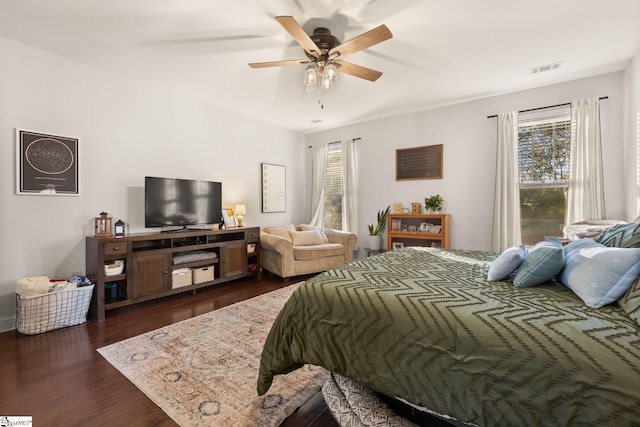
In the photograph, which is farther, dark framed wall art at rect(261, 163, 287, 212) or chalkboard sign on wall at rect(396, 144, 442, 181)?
dark framed wall art at rect(261, 163, 287, 212)

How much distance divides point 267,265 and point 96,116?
290 cm

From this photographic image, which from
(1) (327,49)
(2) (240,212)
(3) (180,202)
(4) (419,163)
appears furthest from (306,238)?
(1) (327,49)

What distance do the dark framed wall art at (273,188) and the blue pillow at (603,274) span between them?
179 inches

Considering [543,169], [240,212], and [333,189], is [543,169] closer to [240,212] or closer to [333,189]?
[333,189]

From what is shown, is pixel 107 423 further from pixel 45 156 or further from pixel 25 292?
pixel 45 156

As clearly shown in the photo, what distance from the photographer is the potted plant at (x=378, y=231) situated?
5.00 metres

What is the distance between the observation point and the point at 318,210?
5.85 metres

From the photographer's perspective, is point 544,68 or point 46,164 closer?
point 46,164

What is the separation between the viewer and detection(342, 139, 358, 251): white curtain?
5414 millimetres

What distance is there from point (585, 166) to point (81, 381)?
17.4ft

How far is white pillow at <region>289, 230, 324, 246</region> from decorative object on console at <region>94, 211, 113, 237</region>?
249cm

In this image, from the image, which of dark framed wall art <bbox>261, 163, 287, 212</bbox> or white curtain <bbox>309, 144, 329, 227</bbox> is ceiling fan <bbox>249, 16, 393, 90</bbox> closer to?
dark framed wall art <bbox>261, 163, 287, 212</bbox>

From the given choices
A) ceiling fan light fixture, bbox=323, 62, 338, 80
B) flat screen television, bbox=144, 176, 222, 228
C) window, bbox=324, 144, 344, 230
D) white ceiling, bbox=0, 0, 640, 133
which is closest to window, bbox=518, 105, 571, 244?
white ceiling, bbox=0, 0, 640, 133

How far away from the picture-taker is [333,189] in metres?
5.77
